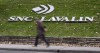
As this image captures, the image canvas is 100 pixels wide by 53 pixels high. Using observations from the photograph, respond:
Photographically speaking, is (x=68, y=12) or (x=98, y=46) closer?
(x=98, y=46)

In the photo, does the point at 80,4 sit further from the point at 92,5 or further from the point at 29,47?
the point at 29,47

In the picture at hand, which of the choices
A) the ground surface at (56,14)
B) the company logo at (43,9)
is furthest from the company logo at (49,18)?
the ground surface at (56,14)

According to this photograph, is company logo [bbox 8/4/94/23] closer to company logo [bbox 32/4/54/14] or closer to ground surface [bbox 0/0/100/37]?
company logo [bbox 32/4/54/14]

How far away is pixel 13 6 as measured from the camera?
24578 millimetres

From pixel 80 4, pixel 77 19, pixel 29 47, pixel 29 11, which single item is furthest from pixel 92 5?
pixel 29 47

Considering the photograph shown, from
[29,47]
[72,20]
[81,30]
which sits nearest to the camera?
[29,47]

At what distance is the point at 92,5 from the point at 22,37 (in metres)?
6.71

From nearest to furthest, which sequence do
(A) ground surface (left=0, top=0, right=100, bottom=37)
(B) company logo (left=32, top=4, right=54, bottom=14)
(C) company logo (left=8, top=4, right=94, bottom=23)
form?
(A) ground surface (left=0, top=0, right=100, bottom=37) → (C) company logo (left=8, top=4, right=94, bottom=23) → (B) company logo (left=32, top=4, right=54, bottom=14)

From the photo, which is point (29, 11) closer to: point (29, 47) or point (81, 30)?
point (81, 30)

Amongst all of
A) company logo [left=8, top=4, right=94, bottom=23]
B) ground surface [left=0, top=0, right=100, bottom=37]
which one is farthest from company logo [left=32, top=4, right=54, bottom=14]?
ground surface [left=0, top=0, right=100, bottom=37]

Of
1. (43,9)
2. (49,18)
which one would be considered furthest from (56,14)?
(43,9)

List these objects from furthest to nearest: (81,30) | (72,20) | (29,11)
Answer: (29,11)
(72,20)
(81,30)

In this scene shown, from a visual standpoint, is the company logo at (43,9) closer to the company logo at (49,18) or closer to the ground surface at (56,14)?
the company logo at (49,18)

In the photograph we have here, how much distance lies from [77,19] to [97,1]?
3.34 metres
